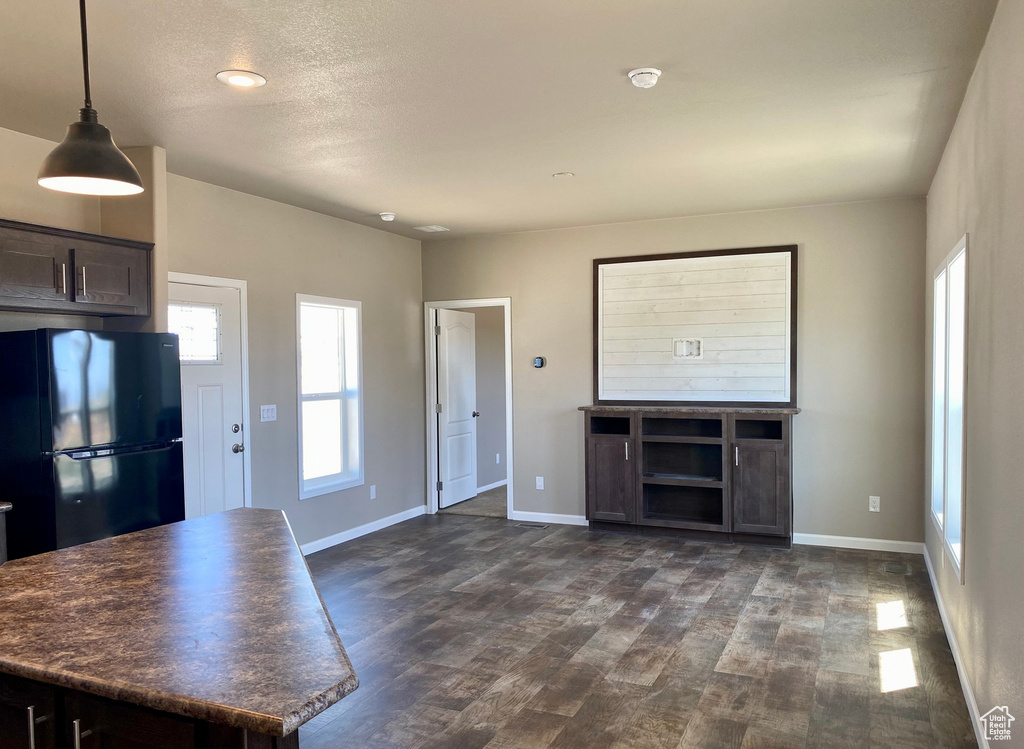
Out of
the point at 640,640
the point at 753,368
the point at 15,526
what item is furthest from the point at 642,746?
the point at 753,368

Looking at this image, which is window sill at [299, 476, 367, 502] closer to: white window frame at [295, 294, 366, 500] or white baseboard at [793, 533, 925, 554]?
white window frame at [295, 294, 366, 500]

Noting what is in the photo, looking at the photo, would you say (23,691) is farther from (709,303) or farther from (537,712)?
(709,303)

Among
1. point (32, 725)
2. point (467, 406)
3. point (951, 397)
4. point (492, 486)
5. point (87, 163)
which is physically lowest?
point (492, 486)

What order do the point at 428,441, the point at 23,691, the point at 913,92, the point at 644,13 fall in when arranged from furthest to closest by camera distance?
the point at 428,441, the point at 913,92, the point at 644,13, the point at 23,691

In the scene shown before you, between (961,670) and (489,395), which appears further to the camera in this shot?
(489,395)

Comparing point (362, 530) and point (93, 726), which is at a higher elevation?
point (93, 726)

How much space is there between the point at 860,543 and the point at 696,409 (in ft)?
5.24

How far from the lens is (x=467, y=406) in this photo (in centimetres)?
777

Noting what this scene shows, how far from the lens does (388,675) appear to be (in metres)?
3.39

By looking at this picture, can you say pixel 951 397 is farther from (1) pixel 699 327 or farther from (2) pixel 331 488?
(2) pixel 331 488

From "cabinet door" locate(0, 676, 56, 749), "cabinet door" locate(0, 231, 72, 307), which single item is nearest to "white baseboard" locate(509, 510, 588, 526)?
"cabinet door" locate(0, 231, 72, 307)

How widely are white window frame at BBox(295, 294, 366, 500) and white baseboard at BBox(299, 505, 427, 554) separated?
0.37m

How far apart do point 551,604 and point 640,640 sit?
73 centimetres

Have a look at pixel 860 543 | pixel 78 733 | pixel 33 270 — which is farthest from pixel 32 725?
pixel 860 543
